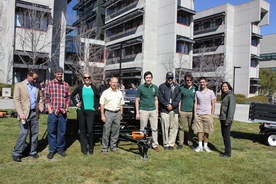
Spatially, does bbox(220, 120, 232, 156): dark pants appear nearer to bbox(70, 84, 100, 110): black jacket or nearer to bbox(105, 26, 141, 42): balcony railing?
bbox(70, 84, 100, 110): black jacket

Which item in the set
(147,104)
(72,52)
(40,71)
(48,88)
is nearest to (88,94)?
(48,88)

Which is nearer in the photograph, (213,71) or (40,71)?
(40,71)

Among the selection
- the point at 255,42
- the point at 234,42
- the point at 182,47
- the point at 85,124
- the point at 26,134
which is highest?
the point at 255,42

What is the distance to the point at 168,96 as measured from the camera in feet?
21.4

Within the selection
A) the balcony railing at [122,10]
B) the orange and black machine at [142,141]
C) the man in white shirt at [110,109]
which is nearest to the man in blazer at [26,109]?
the man in white shirt at [110,109]

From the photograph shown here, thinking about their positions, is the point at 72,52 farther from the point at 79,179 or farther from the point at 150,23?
the point at 79,179

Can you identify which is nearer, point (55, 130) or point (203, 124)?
point (55, 130)

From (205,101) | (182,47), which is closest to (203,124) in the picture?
(205,101)

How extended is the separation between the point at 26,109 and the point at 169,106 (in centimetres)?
370

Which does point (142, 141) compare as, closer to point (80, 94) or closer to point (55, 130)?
point (80, 94)

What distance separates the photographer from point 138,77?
34000 mm

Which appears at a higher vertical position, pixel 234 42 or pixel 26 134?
pixel 234 42

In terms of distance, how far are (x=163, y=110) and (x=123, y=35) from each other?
34.1m

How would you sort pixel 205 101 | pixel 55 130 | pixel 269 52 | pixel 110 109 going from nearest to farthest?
pixel 55 130
pixel 110 109
pixel 205 101
pixel 269 52
